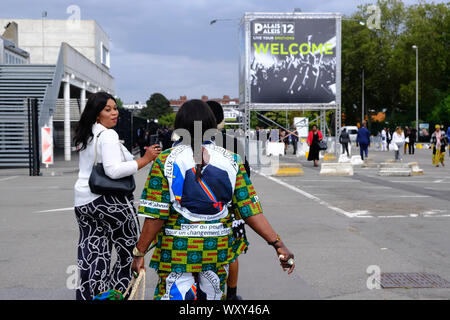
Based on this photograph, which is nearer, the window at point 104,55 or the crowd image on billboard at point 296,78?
the crowd image on billboard at point 296,78

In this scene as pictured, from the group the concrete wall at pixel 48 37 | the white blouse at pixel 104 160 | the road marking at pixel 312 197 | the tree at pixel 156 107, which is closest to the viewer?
the white blouse at pixel 104 160

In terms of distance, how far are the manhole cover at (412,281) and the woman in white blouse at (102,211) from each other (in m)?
2.45

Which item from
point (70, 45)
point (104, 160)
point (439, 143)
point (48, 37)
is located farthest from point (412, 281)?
point (48, 37)

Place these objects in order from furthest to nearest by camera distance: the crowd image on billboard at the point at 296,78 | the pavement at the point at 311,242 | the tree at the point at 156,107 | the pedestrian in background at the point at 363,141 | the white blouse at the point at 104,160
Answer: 1. the tree at the point at 156,107
2. the crowd image on billboard at the point at 296,78
3. the pedestrian in background at the point at 363,141
4. the pavement at the point at 311,242
5. the white blouse at the point at 104,160

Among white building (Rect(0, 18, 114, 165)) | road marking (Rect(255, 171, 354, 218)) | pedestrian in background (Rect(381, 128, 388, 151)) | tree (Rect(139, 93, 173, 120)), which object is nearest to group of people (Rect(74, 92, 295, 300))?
road marking (Rect(255, 171, 354, 218))

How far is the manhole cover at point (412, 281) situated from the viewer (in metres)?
5.43

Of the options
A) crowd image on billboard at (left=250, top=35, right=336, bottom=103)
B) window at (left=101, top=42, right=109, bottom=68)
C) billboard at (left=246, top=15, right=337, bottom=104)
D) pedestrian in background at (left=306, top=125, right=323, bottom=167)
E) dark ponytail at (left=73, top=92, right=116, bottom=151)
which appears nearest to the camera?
dark ponytail at (left=73, top=92, right=116, bottom=151)

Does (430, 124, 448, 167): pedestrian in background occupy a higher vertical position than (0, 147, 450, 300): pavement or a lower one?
higher

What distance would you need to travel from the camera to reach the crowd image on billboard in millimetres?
30672

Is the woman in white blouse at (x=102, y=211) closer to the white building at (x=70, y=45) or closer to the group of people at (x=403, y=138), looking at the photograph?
the group of people at (x=403, y=138)

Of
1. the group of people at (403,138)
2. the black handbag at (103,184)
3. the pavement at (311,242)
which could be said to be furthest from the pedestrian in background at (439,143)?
the black handbag at (103,184)

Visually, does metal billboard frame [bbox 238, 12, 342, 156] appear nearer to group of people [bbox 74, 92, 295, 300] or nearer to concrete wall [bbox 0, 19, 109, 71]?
group of people [bbox 74, 92, 295, 300]

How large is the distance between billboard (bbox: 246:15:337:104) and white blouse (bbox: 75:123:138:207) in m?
26.4
